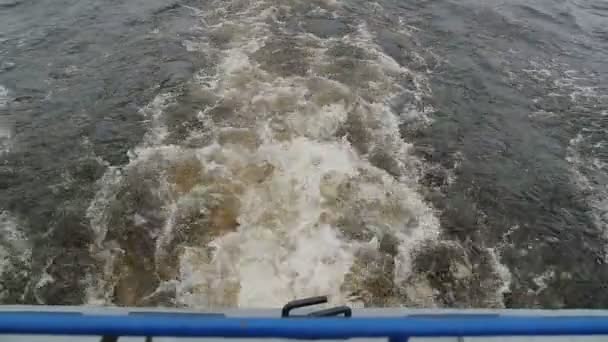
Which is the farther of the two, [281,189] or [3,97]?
[3,97]

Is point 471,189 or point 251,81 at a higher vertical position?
point 251,81

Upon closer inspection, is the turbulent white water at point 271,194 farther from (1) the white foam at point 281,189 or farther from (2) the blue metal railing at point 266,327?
(2) the blue metal railing at point 266,327

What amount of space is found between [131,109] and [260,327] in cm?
657

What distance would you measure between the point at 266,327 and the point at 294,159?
16.1 ft

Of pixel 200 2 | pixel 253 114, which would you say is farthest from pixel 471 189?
pixel 200 2

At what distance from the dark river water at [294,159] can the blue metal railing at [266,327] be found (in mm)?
3226

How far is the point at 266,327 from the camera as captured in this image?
1.58m

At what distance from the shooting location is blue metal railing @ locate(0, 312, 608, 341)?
156 centimetres

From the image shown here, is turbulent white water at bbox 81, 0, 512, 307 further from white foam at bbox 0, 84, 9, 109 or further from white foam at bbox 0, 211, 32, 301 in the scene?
white foam at bbox 0, 84, 9, 109

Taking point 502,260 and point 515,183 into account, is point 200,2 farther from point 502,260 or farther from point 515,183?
point 502,260

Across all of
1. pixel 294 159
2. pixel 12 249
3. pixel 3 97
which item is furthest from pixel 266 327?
pixel 3 97

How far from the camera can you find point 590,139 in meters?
7.51

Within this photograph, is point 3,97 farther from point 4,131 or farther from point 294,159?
point 294,159

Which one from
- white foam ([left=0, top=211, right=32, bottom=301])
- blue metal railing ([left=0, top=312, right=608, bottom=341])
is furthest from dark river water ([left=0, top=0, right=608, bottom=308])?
blue metal railing ([left=0, top=312, right=608, bottom=341])
